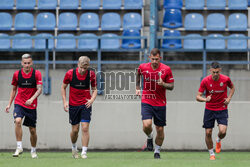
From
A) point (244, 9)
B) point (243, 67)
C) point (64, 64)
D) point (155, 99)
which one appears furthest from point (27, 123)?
point (244, 9)

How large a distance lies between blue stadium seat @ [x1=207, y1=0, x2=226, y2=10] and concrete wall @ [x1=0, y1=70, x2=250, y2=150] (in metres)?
3.43

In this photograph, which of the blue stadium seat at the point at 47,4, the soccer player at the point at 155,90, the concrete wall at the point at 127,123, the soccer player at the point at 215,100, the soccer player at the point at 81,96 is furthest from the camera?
the blue stadium seat at the point at 47,4

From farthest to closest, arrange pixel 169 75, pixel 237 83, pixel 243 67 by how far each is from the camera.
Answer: pixel 243 67, pixel 237 83, pixel 169 75

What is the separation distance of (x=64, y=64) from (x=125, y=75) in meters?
1.85

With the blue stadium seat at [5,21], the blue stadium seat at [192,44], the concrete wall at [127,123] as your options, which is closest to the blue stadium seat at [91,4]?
the blue stadium seat at [5,21]

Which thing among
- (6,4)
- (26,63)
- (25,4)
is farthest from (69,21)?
(26,63)

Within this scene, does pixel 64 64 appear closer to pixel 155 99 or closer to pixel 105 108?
pixel 105 108

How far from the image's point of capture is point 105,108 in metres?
13.5

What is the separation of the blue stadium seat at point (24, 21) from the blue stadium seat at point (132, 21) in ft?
9.18

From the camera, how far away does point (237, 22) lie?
15875 mm

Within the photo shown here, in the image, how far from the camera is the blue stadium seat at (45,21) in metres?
16.0

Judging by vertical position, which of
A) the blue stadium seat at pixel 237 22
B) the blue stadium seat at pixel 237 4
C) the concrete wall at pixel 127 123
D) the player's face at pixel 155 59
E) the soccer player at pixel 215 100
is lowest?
the concrete wall at pixel 127 123

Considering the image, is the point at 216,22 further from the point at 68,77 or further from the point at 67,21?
the point at 68,77

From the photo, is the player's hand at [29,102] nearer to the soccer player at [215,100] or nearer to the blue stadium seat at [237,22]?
the soccer player at [215,100]
